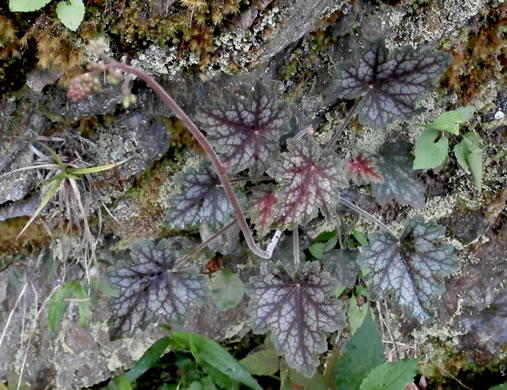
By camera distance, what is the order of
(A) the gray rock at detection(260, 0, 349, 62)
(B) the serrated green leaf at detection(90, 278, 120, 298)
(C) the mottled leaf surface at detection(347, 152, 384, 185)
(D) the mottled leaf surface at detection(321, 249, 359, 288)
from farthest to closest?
(B) the serrated green leaf at detection(90, 278, 120, 298), (D) the mottled leaf surface at detection(321, 249, 359, 288), (C) the mottled leaf surface at detection(347, 152, 384, 185), (A) the gray rock at detection(260, 0, 349, 62)

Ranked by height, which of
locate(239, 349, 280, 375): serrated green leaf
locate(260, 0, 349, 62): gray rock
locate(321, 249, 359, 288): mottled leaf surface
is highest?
locate(260, 0, 349, 62): gray rock

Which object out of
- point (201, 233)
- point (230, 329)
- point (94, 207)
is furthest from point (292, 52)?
point (230, 329)

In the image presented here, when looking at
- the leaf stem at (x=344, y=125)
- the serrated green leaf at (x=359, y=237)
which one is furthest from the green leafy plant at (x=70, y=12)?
the serrated green leaf at (x=359, y=237)

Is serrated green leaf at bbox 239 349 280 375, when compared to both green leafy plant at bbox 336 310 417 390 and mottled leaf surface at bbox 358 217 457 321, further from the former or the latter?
mottled leaf surface at bbox 358 217 457 321

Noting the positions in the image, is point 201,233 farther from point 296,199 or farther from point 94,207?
point 296,199

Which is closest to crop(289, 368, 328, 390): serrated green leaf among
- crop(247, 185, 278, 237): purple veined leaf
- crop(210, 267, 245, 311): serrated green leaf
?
crop(210, 267, 245, 311): serrated green leaf

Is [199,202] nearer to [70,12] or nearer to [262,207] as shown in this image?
[262,207]

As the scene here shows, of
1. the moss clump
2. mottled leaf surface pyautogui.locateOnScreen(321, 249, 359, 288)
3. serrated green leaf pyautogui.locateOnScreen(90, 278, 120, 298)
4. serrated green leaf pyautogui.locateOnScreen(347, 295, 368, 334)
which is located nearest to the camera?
the moss clump

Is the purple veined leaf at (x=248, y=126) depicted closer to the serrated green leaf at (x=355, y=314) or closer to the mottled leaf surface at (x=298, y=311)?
the mottled leaf surface at (x=298, y=311)
